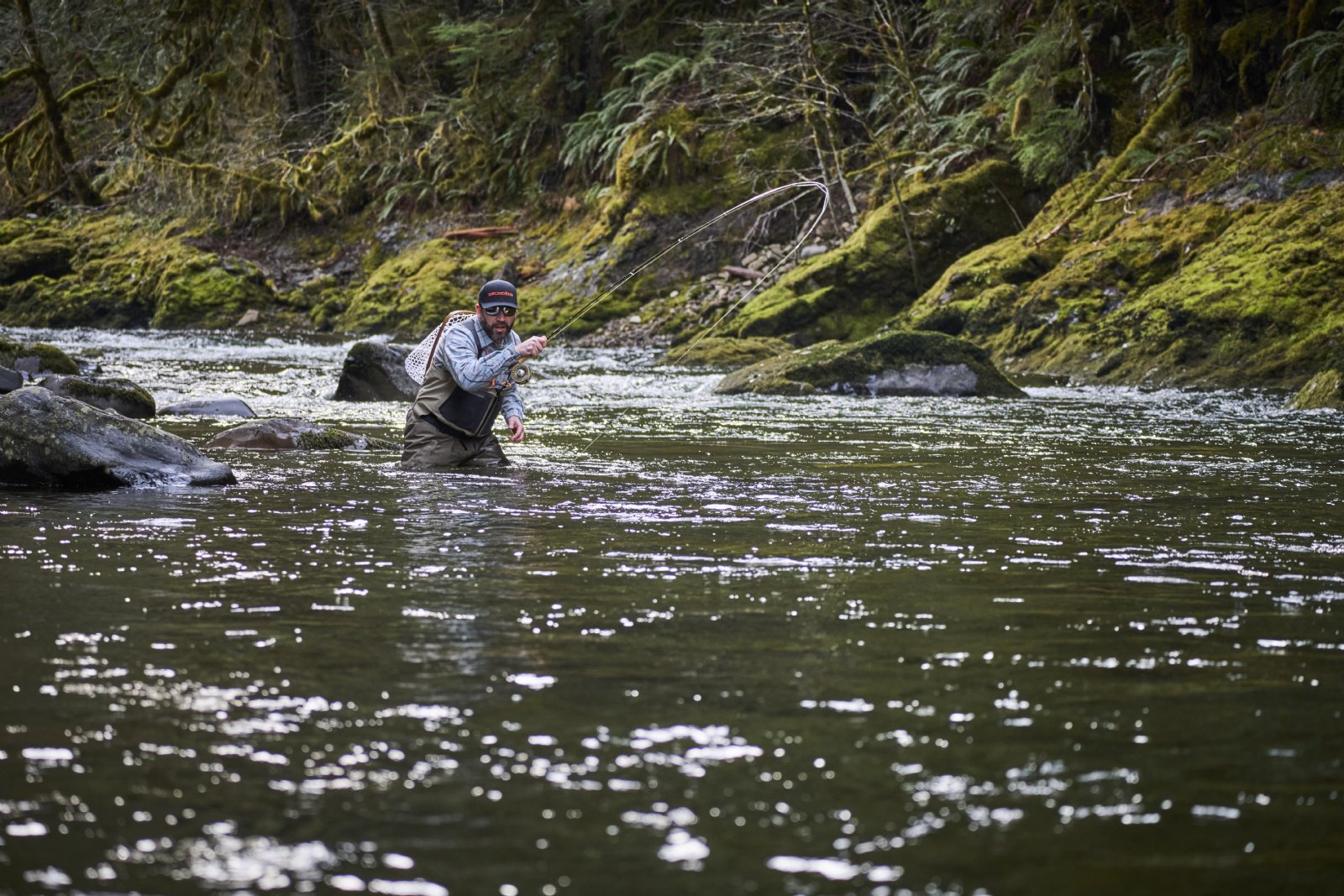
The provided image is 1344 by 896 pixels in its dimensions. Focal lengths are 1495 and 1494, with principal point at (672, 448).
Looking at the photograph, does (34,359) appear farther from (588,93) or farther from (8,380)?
(588,93)

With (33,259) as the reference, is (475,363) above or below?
above

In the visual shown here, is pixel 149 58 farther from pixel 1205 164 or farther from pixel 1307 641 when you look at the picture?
pixel 1307 641

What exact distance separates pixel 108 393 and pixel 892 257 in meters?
12.1

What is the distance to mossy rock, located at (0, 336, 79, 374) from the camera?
15578 mm

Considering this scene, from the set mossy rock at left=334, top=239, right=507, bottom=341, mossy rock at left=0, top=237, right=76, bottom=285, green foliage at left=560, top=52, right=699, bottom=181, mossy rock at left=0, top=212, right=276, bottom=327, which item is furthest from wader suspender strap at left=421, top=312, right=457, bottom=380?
mossy rock at left=0, top=237, right=76, bottom=285

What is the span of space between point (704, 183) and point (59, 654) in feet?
77.1

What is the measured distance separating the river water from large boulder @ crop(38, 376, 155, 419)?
4919 mm

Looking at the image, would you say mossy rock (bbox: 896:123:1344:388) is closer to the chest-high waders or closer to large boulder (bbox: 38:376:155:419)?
the chest-high waders

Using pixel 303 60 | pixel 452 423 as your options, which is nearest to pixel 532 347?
pixel 452 423

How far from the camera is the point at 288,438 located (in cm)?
1023

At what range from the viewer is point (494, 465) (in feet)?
30.3

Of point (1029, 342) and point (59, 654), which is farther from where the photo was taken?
point (1029, 342)

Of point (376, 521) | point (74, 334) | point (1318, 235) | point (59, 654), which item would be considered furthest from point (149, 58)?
point (59, 654)

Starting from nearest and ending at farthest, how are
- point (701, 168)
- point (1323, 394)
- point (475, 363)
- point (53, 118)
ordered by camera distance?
point (475, 363) < point (1323, 394) < point (701, 168) < point (53, 118)
